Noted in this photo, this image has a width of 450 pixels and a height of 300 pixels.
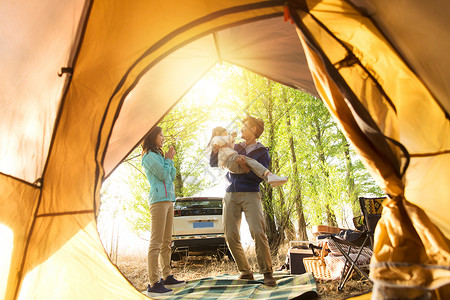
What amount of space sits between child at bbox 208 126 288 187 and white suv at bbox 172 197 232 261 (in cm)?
205

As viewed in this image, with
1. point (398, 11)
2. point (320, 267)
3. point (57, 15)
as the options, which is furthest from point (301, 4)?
point (320, 267)

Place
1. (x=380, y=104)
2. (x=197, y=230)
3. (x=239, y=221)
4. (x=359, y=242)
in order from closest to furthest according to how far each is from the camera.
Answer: (x=380, y=104)
(x=359, y=242)
(x=239, y=221)
(x=197, y=230)

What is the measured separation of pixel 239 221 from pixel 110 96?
2017 mm

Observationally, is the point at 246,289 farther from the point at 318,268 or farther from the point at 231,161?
the point at 231,161

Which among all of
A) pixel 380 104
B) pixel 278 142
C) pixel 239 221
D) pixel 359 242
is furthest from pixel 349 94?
pixel 278 142

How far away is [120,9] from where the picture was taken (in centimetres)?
229

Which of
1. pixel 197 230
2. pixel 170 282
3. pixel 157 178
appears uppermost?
pixel 157 178

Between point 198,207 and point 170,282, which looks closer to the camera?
point 170,282

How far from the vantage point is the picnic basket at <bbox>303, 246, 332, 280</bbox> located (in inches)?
155

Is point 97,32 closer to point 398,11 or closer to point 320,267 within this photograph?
point 398,11

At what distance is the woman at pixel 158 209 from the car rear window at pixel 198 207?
200 cm

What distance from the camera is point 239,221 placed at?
375 cm

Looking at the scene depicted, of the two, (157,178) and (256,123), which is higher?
(256,123)

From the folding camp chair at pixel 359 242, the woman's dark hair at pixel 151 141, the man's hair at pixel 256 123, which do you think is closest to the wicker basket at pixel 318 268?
the folding camp chair at pixel 359 242
